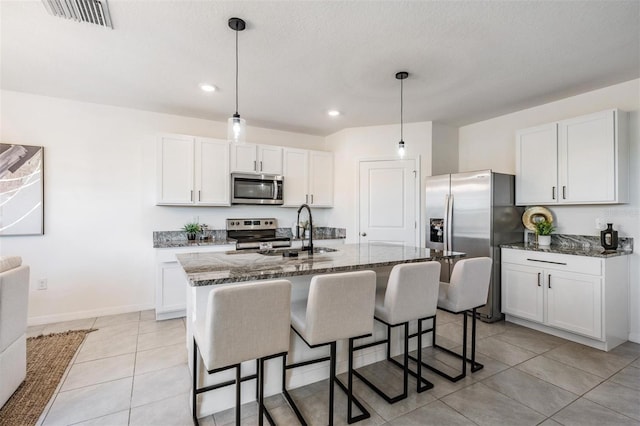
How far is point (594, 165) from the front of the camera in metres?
3.00

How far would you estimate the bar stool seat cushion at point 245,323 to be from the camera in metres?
1.39

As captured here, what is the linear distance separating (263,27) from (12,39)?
189 centimetres

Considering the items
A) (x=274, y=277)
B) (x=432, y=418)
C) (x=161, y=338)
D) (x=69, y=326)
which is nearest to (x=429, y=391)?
(x=432, y=418)

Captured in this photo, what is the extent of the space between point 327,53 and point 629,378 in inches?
134

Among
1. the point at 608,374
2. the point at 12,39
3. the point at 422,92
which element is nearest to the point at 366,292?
the point at 608,374

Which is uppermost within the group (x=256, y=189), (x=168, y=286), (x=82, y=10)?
(x=82, y=10)

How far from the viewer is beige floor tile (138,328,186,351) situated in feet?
9.37

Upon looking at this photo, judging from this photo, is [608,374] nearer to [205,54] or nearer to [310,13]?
[310,13]

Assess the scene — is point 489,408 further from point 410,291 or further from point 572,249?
point 572,249

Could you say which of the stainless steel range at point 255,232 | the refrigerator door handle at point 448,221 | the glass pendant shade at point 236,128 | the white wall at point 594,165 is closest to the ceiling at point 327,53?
the white wall at point 594,165

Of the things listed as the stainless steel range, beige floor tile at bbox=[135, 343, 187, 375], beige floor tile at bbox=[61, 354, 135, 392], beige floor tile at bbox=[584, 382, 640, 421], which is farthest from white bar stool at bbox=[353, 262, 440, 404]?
the stainless steel range

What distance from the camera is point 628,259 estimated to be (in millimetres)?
2994

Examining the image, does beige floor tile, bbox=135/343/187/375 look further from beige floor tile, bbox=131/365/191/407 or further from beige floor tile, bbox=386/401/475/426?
beige floor tile, bbox=386/401/475/426

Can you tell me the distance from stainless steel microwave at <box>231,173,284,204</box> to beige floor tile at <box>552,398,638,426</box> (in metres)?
3.53
